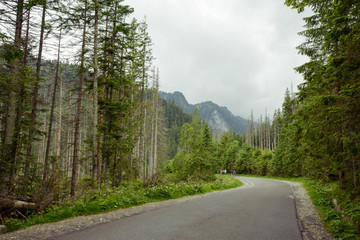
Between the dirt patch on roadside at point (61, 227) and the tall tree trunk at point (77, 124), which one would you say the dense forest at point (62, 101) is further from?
the dirt patch on roadside at point (61, 227)

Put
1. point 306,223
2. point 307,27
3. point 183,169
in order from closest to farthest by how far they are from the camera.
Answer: point 306,223 → point 307,27 → point 183,169

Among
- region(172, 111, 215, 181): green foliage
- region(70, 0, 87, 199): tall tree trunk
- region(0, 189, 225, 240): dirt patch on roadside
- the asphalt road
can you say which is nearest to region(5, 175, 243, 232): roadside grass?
region(0, 189, 225, 240): dirt patch on roadside

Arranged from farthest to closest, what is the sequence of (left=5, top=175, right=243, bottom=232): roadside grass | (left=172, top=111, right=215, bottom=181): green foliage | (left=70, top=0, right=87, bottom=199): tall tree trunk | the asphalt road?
(left=172, top=111, right=215, bottom=181): green foliage → (left=70, top=0, right=87, bottom=199): tall tree trunk → (left=5, top=175, right=243, bottom=232): roadside grass → the asphalt road

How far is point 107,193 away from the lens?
30.1 ft

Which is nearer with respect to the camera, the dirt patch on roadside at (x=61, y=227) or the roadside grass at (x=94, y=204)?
the dirt patch on roadside at (x=61, y=227)

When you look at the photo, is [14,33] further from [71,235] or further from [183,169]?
[183,169]

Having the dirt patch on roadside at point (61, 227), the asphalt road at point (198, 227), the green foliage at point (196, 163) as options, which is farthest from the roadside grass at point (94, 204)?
the green foliage at point (196, 163)

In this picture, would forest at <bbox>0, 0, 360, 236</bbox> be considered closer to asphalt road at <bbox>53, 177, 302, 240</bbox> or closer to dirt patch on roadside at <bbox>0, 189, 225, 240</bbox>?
dirt patch on roadside at <bbox>0, 189, 225, 240</bbox>

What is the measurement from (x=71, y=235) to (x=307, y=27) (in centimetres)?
1568

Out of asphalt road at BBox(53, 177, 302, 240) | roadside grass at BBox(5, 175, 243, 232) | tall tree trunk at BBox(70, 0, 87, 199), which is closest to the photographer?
asphalt road at BBox(53, 177, 302, 240)

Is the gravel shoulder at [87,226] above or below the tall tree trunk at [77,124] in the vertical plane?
below

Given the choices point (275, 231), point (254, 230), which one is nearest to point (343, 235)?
point (275, 231)

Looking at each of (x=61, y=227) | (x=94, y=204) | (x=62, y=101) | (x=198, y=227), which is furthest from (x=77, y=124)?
(x=198, y=227)

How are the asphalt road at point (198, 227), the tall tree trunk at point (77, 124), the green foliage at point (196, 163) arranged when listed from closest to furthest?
1. the asphalt road at point (198, 227)
2. the tall tree trunk at point (77, 124)
3. the green foliage at point (196, 163)
